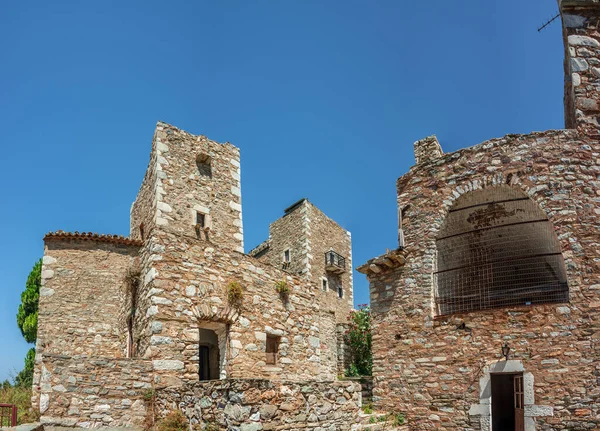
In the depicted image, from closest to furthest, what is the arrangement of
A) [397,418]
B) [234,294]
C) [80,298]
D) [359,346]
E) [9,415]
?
[9,415] → [234,294] → [397,418] → [80,298] → [359,346]

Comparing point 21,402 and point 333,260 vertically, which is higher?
point 333,260

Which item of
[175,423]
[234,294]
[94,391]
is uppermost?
[234,294]

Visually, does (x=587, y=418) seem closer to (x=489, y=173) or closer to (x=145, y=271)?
(x=489, y=173)

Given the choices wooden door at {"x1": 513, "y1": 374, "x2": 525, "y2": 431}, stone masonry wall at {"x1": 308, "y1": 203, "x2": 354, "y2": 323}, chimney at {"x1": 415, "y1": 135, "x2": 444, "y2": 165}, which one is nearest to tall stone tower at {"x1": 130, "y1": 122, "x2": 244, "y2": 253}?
chimney at {"x1": 415, "y1": 135, "x2": 444, "y2": 165}

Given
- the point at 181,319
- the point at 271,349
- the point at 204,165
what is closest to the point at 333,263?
the point at 204,165

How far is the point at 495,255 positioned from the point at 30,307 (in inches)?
908

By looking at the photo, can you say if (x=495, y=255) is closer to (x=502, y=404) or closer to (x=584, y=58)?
(x=502, y=404)

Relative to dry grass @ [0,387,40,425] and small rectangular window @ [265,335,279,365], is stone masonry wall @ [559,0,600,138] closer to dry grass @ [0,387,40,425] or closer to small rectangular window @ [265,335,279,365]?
small rectangular window @ [265,335,279,365]

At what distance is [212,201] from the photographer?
15922mm

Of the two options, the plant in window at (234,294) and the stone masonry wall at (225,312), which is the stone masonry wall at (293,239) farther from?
the plant in window at (234,294)

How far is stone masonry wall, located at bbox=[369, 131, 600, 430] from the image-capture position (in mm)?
10180

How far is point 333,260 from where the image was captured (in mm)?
26281

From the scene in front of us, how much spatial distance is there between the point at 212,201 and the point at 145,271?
21.4ft

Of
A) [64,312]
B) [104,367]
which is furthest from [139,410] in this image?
[64,312]
